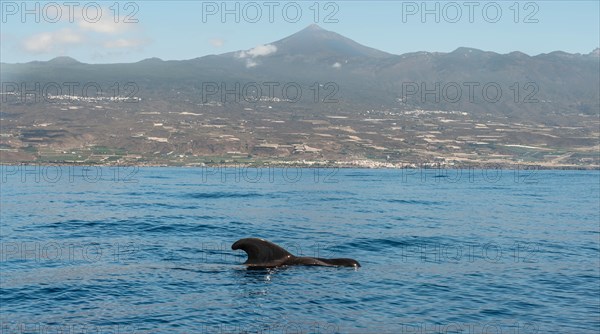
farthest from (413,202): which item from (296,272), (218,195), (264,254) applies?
(296,272)

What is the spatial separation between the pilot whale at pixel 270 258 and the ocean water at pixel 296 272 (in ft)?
2.46

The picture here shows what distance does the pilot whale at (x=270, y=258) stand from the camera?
1396 inches

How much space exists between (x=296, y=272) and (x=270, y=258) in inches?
83.1

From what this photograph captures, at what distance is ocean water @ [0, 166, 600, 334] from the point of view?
85.8 feet

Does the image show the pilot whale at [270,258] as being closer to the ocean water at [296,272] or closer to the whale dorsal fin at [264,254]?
the whale dorsal fin at [264,254]

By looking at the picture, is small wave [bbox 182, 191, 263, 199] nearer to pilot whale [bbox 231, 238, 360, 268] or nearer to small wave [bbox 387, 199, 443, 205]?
small wave [bbox 387, 199, 443, 205]

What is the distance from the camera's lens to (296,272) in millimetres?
34438

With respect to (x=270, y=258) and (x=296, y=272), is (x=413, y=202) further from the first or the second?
(x=296, y=272)

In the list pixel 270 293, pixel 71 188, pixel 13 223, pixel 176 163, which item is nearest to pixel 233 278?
pixel 270 293

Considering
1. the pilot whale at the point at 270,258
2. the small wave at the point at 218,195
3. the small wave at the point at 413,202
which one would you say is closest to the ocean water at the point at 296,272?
the pilot whale at the point at 270,258

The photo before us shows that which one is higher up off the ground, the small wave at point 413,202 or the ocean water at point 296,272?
A: the ocean water at point 296,272

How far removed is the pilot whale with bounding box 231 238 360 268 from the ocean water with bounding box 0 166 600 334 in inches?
29.5

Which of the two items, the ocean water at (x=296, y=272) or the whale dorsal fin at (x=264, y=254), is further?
the whale dorsal fin at (x=264, y=254)

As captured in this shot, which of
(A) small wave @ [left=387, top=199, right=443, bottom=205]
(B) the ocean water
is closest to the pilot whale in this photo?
(B) the ocean water
